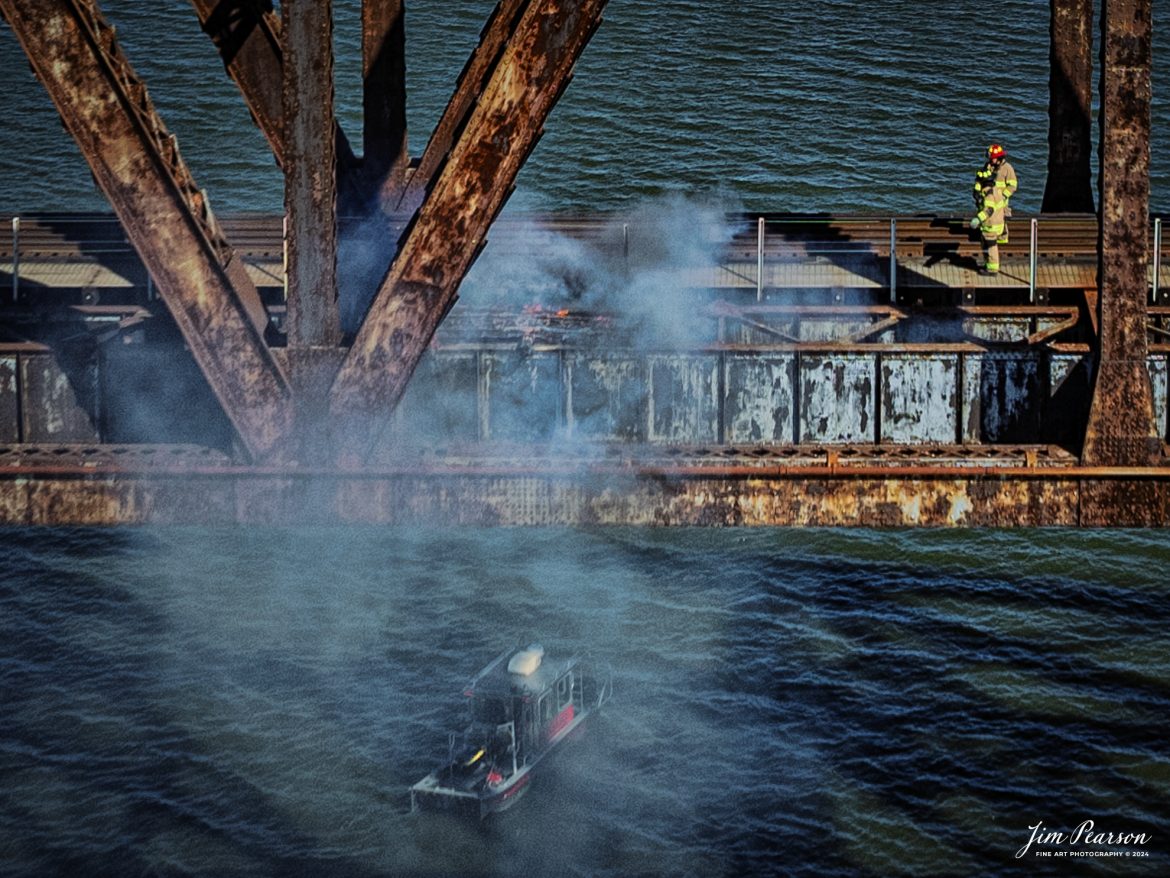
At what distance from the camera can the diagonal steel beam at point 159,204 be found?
14.4 meters

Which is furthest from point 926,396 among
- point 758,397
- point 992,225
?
point 992,225

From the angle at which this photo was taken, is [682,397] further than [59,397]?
Yes

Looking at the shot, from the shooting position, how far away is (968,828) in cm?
1947

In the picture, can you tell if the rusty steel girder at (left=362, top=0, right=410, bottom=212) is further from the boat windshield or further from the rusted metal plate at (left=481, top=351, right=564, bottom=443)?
the boat windshield

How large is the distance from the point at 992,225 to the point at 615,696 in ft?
25.5

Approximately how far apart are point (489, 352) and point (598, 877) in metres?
5.65

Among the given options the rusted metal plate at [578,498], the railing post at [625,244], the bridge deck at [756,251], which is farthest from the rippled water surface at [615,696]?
the railing post at [625,244]

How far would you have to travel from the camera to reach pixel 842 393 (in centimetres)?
1914

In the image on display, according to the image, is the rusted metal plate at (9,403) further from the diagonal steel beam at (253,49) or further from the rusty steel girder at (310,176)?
the rusty steel girder at (310,176)

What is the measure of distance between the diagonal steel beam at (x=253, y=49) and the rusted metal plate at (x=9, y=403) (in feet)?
12.2

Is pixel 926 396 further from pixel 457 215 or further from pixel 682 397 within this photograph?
pixel 457 215

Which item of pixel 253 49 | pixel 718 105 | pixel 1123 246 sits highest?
pixel 718 105

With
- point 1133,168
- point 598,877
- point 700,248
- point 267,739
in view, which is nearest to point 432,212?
point 1133,168

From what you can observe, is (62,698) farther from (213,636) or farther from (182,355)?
(182,355)
